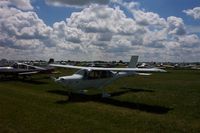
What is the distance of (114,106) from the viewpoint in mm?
15484

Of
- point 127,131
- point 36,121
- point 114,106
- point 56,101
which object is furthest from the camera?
point 56,101

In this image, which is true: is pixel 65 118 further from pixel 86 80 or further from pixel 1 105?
pixel 86 80

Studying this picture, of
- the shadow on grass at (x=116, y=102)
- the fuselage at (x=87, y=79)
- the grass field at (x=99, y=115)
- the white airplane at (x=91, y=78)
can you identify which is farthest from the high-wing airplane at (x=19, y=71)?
the grass field at (x=99, y=115)

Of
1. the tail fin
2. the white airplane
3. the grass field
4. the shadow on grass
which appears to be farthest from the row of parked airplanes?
the tail fin

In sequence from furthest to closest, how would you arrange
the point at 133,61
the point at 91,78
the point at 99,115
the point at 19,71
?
1. the point at 19,71
2. the point at 133,61
3. the point at 91,78
4. the point at 99,115

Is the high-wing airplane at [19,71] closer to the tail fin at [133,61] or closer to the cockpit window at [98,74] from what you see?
the tail fin at [133,61]

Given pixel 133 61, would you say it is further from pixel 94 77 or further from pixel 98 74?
pixel 94 77

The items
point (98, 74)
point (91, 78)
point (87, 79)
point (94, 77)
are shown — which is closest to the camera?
point (87, 79)

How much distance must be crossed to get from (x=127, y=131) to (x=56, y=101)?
290 inches

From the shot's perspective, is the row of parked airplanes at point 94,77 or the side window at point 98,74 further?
the side window at point 98,74

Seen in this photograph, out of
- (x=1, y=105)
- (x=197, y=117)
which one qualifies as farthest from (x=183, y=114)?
(x=1, y=105)

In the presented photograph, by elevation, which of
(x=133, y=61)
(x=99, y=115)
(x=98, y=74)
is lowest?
(x=99, y=115)

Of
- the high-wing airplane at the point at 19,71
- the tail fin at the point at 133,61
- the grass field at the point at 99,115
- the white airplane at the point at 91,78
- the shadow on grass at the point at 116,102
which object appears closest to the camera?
the grass field at the point at 99,115

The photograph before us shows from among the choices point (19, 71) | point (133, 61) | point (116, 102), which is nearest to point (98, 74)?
point (116, 102)
